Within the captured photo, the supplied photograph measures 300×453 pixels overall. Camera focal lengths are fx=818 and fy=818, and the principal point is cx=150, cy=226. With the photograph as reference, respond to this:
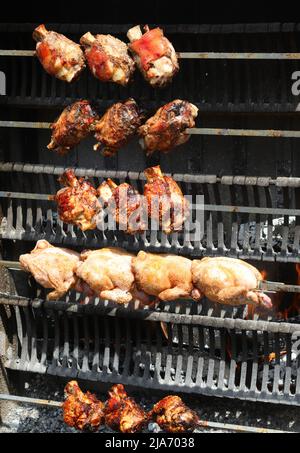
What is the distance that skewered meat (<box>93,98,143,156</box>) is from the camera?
4422 mm

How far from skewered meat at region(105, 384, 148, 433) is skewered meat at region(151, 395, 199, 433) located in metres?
0.11

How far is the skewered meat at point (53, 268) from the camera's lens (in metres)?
4.66

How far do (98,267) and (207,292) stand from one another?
0.63m

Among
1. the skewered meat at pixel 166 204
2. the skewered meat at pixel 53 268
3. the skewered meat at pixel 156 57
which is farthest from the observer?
the skewered meat at pixel 53 268

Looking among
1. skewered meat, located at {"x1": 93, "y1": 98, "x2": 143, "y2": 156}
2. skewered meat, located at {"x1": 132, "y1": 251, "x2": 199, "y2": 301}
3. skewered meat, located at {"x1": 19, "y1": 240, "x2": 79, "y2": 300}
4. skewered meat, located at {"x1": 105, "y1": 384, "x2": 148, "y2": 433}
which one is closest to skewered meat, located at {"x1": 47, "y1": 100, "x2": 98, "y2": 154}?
skewered meat, located at {"x1": 93, "y1": 98, "x2": 143, "y2": 156}

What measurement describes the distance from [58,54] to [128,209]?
0.92m

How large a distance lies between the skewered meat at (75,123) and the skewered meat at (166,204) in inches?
18.8

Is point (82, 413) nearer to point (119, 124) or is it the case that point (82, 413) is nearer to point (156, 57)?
point (119, 124)

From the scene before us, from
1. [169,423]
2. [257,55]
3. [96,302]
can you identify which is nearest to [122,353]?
[96,302]

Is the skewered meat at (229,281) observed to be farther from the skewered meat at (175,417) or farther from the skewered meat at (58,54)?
the skewered meat at (58,54)

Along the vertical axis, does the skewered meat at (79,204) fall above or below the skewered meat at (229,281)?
above

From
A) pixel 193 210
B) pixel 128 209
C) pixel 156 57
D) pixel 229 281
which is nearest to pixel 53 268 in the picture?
pixel 128 209

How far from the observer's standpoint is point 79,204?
4.47m

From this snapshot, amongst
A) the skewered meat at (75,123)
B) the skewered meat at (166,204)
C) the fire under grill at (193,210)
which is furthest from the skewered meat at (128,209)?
the skewered meat at (75,123)
